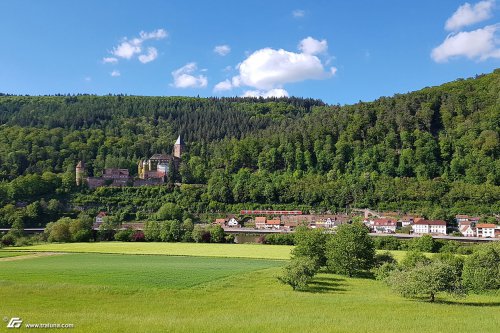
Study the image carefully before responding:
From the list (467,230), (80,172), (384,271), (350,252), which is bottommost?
(467,230)

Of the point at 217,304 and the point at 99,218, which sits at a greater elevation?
the point at 99,218

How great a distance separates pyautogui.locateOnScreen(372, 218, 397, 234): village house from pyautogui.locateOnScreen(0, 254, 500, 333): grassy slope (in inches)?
2119

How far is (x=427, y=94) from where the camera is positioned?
162250mm

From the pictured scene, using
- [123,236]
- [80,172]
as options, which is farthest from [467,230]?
[80,172]

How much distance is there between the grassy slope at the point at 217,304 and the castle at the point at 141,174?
96136 mm

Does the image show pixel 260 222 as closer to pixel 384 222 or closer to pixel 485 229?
pixel 384 222

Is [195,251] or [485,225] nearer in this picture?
[195,251]

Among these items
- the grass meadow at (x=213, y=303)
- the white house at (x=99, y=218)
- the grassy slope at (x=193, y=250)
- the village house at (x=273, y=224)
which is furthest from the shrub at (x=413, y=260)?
the white house at (x=99, y=218)

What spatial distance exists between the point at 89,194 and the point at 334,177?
2753 inches

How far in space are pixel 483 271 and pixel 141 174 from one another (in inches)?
5147

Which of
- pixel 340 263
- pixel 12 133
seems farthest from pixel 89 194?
pixel 340 263

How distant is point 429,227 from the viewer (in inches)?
3762

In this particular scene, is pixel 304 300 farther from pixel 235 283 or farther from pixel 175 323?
pixel 175 323

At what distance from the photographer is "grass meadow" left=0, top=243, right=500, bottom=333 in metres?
22.4
